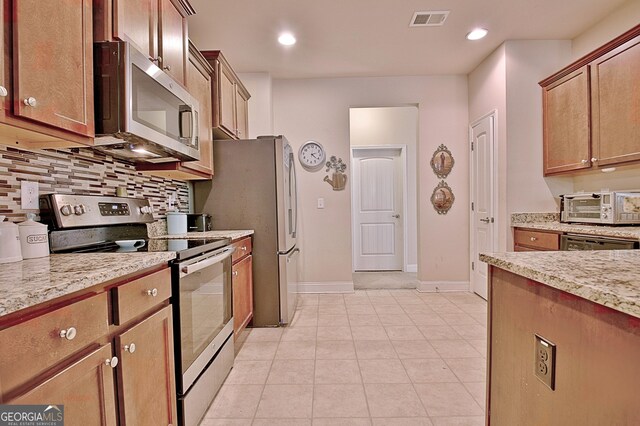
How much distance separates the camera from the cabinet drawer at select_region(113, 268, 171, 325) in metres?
1.07

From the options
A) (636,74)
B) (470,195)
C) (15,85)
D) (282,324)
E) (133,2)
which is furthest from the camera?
(470,195)

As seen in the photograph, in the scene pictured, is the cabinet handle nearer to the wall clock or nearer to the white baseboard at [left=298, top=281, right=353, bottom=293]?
the white baseboard at [left=298, top=281, right=353, bottom=293]

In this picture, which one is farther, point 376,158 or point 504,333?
point 376,158

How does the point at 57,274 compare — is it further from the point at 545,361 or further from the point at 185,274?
the point at 545,361

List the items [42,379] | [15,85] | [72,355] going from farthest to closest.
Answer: [15,85] → [72,355] → [42,379]

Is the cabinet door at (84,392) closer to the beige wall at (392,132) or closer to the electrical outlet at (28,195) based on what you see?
the electrical outlet at (28,195)

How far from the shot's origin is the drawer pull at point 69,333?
0.84 meters

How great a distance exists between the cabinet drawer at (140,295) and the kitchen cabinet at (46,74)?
0.62m

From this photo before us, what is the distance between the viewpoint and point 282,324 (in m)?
2.93

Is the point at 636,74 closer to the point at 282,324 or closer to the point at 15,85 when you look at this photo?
the point at 282,324

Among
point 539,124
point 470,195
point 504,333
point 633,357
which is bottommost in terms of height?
point 504,333

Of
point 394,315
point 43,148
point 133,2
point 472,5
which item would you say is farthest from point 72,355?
point 472,5

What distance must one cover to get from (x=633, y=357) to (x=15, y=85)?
5.65 feet

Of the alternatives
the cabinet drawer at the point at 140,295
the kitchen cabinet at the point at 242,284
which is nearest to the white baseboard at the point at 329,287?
the kitchen cabinet at the point at 242,284
